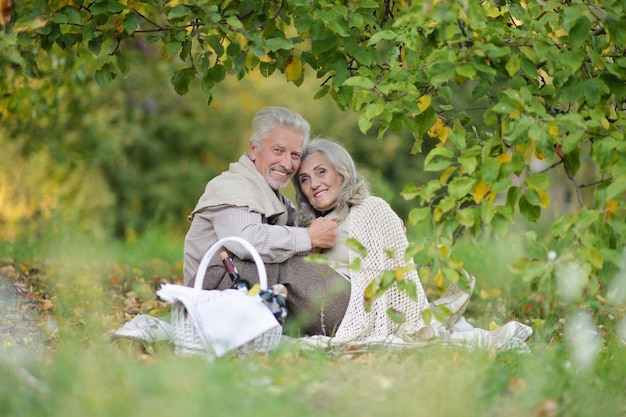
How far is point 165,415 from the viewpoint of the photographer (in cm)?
282

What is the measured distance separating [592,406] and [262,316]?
147 centimetres

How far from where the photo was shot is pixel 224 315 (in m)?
3.95

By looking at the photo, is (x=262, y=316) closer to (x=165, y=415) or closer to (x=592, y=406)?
(x=165, y=415)

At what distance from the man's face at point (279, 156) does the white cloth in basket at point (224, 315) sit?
1.41 metres

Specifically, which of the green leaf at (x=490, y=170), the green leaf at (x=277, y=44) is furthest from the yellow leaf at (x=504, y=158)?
the green leaf at (x=277, y=44)

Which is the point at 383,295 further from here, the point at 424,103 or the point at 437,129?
→ the point at 424,103

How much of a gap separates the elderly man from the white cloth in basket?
0.61 meters

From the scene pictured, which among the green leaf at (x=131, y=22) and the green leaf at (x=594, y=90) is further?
the green leaf at (x=131, y=22)

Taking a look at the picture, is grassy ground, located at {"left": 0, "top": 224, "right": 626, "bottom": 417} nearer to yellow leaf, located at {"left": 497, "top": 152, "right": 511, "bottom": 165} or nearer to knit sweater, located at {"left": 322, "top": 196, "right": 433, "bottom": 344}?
knit sweater, located at {"left": 322, "top": 196, "right": 433, "bottom": 344}

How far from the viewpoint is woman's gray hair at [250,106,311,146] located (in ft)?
17.6

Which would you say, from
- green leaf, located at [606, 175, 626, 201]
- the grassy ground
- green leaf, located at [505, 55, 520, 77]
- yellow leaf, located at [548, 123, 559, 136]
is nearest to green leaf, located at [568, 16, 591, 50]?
green leaf, located at [505, 55, 520, 77]

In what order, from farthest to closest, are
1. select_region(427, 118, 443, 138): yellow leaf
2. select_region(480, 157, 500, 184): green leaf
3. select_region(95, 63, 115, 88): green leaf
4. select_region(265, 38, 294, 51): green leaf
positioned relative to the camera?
select_region(95, 63, 115, 88): green leaf < select_region(427, 118, 443, 138): yellow leaf < select_region(265, 38, 294, 51): green leaf < select_region(480, 157, 500, 184): green leaf

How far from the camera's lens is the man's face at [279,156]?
17.4ft

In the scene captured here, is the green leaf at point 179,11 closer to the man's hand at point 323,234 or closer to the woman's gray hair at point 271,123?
the woman's gray hair at point 271,123
